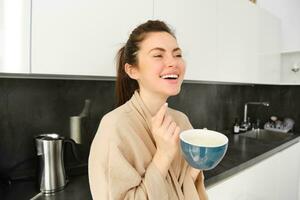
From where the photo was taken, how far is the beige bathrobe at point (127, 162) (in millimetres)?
616

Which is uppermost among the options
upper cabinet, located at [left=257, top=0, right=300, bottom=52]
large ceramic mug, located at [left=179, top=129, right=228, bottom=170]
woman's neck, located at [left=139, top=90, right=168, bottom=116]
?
upper cabinet, located at [left=257, top=0, right=300, bottom=52]

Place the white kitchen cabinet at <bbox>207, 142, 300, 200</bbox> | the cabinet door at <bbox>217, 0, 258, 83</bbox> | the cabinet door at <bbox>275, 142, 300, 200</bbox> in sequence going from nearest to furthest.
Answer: the white kitchen cabinet at <bbox>207, 142, 300, 200</bbox>, the cabinet door at <bbox>217, 0, 258, 83</bbox>, the cabinet door at <bbox>275, 142, 300, 200</bbox>

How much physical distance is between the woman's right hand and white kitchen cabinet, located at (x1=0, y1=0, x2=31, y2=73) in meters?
0.46

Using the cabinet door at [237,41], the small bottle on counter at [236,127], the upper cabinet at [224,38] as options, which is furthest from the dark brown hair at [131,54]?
the small bottle on counter at [236,127]

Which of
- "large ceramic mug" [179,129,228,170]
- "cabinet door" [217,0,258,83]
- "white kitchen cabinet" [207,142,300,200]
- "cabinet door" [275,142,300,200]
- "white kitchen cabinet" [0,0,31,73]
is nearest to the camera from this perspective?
"large ceramic mug" [179,129,228,170]

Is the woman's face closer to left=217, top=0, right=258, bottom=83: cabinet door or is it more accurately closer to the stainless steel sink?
left=217, top=0, right=258, bottom=83: cabinet door

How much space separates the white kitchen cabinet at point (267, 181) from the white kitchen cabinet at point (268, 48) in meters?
0.66

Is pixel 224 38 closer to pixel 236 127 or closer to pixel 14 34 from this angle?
pixel 236 127

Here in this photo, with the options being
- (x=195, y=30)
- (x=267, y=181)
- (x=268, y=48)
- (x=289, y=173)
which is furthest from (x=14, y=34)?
(x=289, y=173)

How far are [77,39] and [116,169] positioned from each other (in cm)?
48

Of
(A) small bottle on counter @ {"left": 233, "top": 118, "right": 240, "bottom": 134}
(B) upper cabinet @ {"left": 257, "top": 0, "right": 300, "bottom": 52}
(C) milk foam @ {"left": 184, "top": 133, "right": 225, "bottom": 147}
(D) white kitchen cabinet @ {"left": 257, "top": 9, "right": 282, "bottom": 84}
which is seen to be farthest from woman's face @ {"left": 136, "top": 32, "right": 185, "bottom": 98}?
(B) upper cabinet @ {"left": 257, "top": 0, "right": 300, "bottom": 52}

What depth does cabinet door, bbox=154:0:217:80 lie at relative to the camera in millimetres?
1172

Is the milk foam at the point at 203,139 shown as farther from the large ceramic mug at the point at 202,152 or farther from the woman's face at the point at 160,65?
the woman's face at the point at 160,65

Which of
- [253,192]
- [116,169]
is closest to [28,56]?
[116,169]
